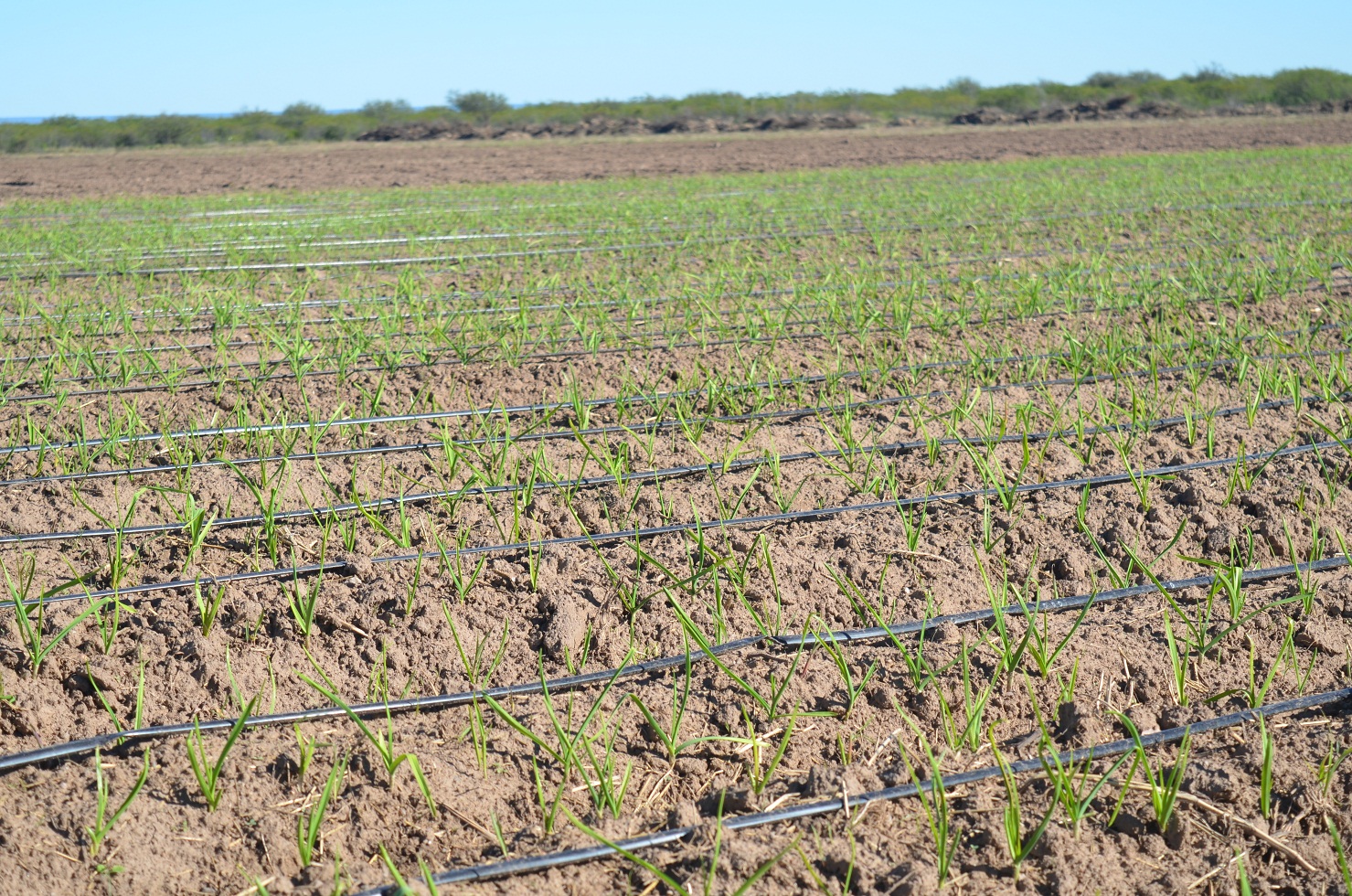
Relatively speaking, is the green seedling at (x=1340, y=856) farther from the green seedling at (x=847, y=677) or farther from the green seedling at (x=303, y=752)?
the green seedling at (x=303, y=752)

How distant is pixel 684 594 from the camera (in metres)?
2.36

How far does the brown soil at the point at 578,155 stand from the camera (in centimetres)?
1501

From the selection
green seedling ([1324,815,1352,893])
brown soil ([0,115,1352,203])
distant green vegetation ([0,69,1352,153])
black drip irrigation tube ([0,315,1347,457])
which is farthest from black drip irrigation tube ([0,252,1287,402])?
distant green vegetation ([0,69,1352,153])

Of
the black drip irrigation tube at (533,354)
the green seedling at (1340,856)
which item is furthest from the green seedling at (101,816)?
the black drip irrigation tube at (533,354)

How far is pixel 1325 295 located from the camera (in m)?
5.24

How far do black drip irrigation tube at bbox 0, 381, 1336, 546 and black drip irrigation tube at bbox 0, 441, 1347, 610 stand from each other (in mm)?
142

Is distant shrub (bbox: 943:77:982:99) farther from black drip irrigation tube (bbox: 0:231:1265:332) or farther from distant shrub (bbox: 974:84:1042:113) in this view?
black drip irrigation tube (bbox: 0:231:1265:332)

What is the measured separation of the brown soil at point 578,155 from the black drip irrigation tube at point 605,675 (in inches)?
521

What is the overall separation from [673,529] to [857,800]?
1052 mm

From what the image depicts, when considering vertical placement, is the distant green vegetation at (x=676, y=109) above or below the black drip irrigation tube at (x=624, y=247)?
above

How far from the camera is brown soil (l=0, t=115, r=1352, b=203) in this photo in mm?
15008

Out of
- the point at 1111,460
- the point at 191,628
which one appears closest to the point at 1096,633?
the point at 1111,460

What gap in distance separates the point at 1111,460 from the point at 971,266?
3314mm

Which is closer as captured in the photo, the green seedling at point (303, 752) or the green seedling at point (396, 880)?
the green seedling at point (396, 880)
